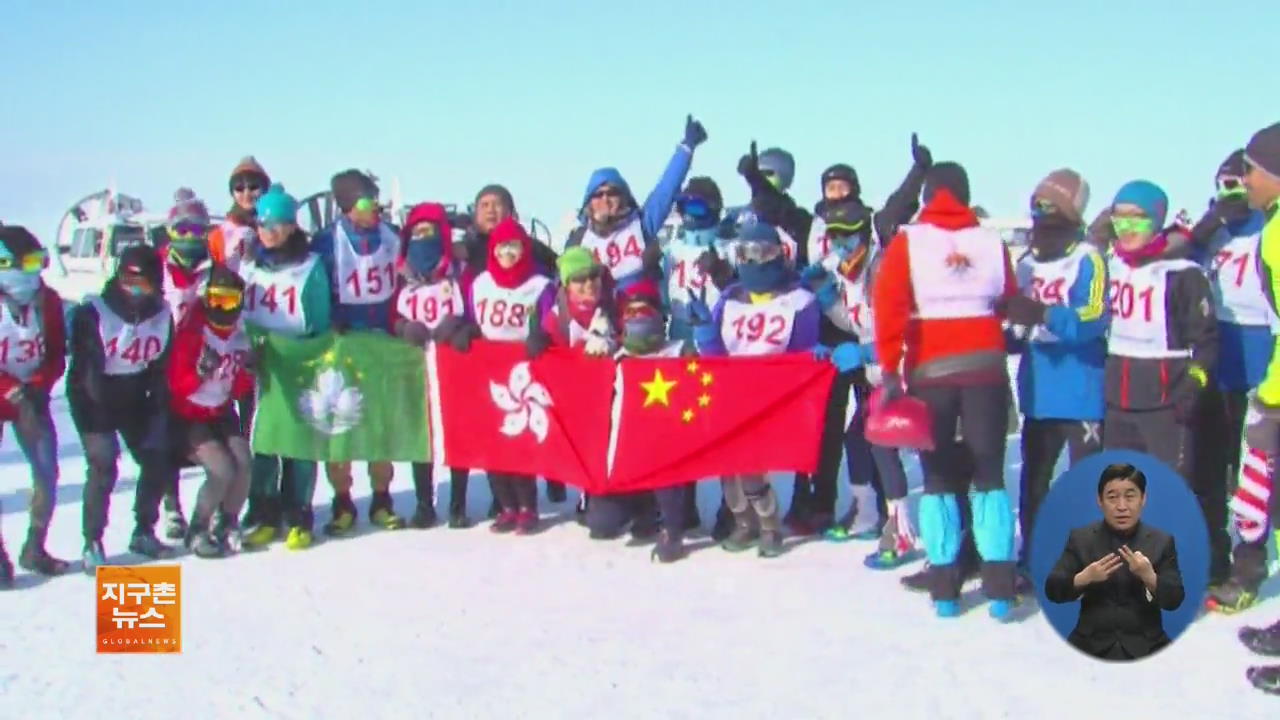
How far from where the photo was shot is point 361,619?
5238mm

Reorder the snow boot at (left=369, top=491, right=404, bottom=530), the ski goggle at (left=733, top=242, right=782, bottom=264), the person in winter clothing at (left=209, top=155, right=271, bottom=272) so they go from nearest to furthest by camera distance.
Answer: the ski goggle at (left=733, top=242, right=782, bottom=264) → the snow boot at (left=369, top=491, right=404, bottom=530) → the person in winter clothing at (left=209, top=155, right=271, bottom=272)

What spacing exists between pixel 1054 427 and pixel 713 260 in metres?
2.26

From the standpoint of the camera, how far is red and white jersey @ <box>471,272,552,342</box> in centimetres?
668

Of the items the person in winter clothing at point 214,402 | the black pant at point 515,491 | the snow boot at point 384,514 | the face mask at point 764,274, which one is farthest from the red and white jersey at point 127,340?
the face mask at point 764,274

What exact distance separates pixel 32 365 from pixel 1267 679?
235 inches

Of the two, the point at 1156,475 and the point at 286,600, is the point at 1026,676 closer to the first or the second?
the point at 1156,475

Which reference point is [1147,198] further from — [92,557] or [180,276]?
[92,557]

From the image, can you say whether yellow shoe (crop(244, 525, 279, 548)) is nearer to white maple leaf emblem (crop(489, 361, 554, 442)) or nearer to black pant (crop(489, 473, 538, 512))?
black pant (crop(489, 473, 538, 512))

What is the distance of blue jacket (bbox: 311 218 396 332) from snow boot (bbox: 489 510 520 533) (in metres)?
1.37

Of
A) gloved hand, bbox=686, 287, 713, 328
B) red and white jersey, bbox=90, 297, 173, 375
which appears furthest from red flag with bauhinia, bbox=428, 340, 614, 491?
red and white jersey, bbox=90, 297, 173, 375

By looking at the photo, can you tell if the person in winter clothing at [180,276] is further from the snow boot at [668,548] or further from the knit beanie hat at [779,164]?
the knit beanie hat at [779,164]

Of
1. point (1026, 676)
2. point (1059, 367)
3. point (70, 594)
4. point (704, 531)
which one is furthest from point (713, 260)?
point (70, 594)

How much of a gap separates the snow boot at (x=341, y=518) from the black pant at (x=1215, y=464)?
15.8ft

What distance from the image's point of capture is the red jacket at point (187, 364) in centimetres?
624
